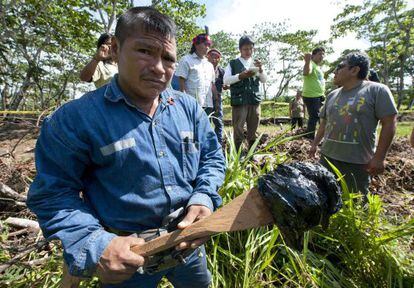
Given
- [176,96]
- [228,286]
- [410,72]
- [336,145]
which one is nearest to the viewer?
[176,96]

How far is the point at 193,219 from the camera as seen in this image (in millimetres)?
1124

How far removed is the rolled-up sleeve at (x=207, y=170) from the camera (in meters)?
1.25

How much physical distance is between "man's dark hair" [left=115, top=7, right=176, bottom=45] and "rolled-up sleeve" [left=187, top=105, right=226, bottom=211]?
18.2 inches

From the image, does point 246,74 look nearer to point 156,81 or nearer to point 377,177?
point 377,177

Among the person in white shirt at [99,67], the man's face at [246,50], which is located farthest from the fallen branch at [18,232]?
the man's face at [246,50]

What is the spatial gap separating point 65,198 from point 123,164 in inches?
9.4

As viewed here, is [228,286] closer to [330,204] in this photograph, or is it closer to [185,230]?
[185,230]

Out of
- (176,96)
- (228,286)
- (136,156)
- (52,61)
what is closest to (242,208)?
(136,156)

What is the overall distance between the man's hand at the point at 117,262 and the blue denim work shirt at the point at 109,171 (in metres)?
0.03

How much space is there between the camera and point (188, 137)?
1.33 m

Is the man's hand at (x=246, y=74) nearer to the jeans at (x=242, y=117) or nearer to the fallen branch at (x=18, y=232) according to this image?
the jeans at (x=242, y=117)

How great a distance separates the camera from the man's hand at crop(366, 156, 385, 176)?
264 cm

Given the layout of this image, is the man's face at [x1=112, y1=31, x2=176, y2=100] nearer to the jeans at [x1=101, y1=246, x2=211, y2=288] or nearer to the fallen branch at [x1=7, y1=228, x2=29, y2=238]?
the jeans at [x1=101, y1=246, x2=211, y2=288]

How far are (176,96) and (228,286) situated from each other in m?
1.36
